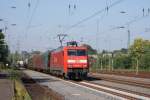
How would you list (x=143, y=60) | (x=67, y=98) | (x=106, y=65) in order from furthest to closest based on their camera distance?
(x=106, y=65), (x=143, y=60), (x=67, y=98)

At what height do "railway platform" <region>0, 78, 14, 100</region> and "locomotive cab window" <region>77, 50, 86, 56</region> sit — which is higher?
"locomotive cab window" <region>77, 50, 86, 56</region>

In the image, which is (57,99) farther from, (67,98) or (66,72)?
(66,72)

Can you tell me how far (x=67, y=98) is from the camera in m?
22.6

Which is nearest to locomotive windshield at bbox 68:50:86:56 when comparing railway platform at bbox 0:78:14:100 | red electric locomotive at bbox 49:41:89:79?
red electric locomotive at bbox 49:41:89:79

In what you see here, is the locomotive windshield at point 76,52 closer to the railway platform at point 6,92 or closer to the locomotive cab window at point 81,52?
the locomotive cab window at point 81,52

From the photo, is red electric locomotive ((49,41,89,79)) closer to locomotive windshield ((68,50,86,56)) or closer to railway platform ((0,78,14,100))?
locomotive windshield ((68,50,86,56))

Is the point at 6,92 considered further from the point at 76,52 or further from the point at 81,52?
the point at 81,52

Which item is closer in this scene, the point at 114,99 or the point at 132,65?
the point at 114,99

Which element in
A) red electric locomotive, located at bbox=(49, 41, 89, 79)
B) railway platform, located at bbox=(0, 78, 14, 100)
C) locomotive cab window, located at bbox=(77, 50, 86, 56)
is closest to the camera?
railway platform, located at bbox=(0, 78, 14, 100)

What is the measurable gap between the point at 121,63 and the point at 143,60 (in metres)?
15.8

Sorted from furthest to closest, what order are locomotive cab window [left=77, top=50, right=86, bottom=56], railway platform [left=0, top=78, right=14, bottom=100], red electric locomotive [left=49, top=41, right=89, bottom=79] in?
locomotive cab window [left=77, top=50, right=86, bottom=56], red electric locomotive [left=49, top=41, right=89, bottom=79], railway platform [left=0, top=78, right=14, bottom=100]

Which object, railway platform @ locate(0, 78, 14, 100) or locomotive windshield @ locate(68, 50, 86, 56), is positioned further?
locomotive windshield @ locate(68, 50, 86, 56)

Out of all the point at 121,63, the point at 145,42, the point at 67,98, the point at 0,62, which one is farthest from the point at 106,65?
the point at 67,98

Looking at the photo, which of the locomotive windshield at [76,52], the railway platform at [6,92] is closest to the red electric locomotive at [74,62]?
the locomotive windshield at [76,52]
